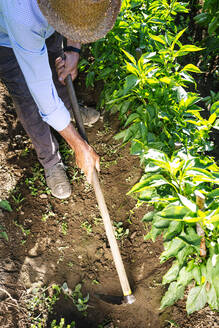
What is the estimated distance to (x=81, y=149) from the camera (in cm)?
192

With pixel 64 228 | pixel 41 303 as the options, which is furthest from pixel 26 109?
pixel 41 303

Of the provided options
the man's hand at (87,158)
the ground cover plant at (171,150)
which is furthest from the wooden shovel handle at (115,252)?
the ground cover plant at (171,150)

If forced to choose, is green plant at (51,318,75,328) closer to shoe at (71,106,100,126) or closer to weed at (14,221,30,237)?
weed at (14,221,30,237)

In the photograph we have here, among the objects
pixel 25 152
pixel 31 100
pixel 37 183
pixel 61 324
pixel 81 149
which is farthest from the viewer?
pixel 25 152

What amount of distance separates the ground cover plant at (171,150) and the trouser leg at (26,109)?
23.5 inches

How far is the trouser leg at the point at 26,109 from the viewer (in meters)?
2.19

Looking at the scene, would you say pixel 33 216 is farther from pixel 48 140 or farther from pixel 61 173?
pixel 48 140

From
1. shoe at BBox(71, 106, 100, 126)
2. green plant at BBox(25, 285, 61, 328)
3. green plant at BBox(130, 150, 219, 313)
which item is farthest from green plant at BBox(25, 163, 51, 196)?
green plant at BBox(130, 150, 219, 313)

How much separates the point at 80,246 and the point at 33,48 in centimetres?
151

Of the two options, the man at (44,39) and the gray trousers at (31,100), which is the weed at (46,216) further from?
the man at (44,39)

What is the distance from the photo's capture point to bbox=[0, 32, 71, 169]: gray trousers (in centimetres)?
221

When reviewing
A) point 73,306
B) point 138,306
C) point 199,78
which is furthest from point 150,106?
point 199,78

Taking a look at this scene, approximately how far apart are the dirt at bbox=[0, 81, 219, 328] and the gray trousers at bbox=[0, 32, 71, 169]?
0.29 metres

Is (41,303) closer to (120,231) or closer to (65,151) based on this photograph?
(120,231)
